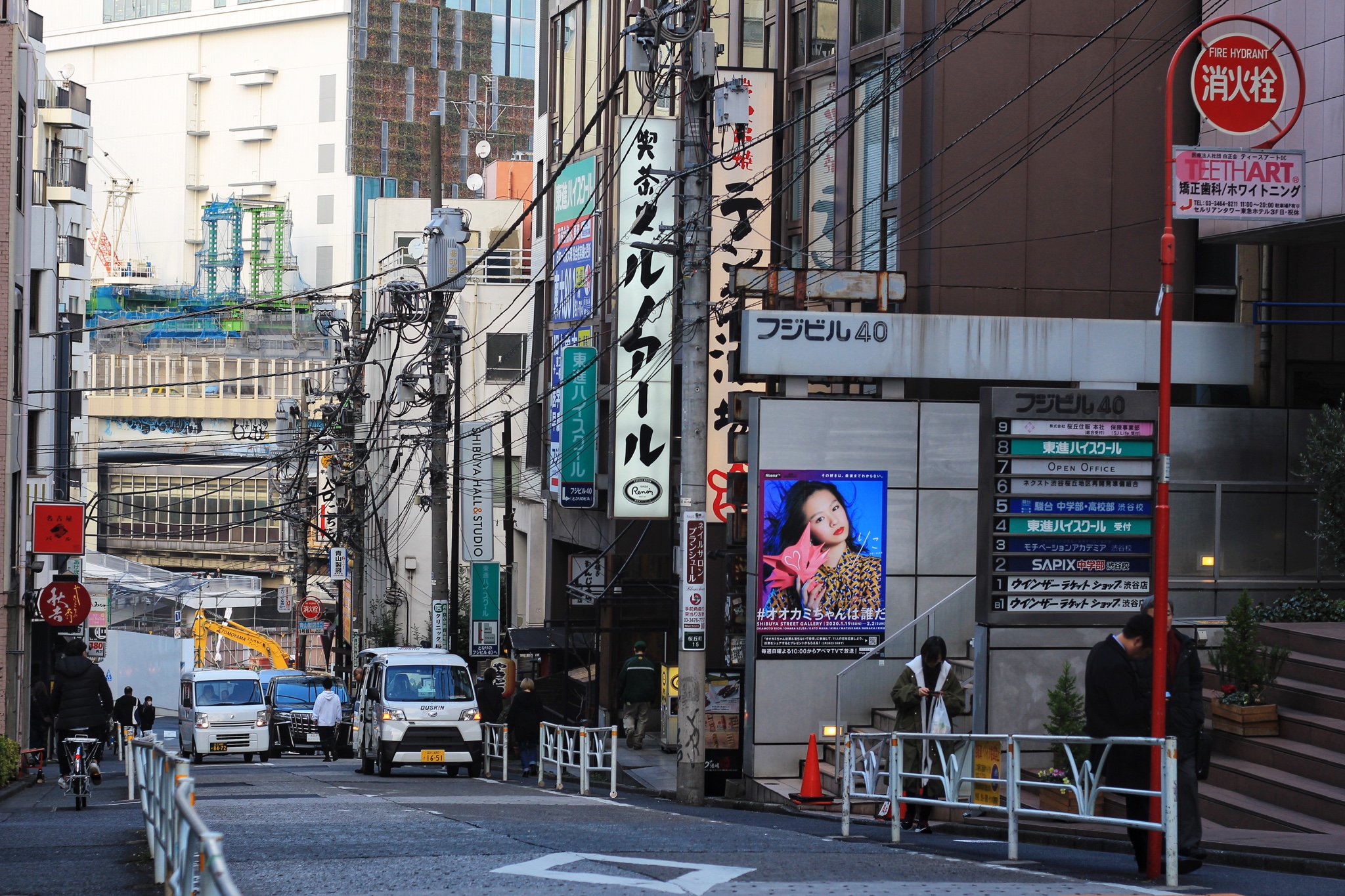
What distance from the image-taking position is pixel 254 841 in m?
12.0

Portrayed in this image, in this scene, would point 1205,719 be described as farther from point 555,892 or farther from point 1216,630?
point 555,892

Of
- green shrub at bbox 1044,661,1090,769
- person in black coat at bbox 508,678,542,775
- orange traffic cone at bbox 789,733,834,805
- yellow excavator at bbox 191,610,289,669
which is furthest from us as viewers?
yellow excavator at bbox 191,610,289,669

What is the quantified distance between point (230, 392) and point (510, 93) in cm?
3164

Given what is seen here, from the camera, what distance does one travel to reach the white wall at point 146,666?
209 feet

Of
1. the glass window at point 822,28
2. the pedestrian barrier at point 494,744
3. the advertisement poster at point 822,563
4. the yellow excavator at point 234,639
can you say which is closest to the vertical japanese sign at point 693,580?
the advertisement poster at point 822,563

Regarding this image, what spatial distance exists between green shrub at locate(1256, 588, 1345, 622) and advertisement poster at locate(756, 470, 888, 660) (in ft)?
16.5

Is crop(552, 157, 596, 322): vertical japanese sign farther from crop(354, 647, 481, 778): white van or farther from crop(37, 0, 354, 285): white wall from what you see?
crop(37, 0, 354, 285): white wall

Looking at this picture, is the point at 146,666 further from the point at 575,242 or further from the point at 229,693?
the point at 575,242

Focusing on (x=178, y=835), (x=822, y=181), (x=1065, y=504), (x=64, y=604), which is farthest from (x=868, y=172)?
(x=178, y=835)

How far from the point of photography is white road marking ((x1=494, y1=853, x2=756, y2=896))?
30.8 ft

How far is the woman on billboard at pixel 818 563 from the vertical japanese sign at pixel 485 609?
12.9m

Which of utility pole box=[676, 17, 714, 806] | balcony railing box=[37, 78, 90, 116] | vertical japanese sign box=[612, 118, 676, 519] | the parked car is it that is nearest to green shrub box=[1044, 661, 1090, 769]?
utility pole box=[676, 17, 714, 806]

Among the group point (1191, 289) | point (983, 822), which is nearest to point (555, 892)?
point (983, 822)

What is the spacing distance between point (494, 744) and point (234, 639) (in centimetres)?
4103
